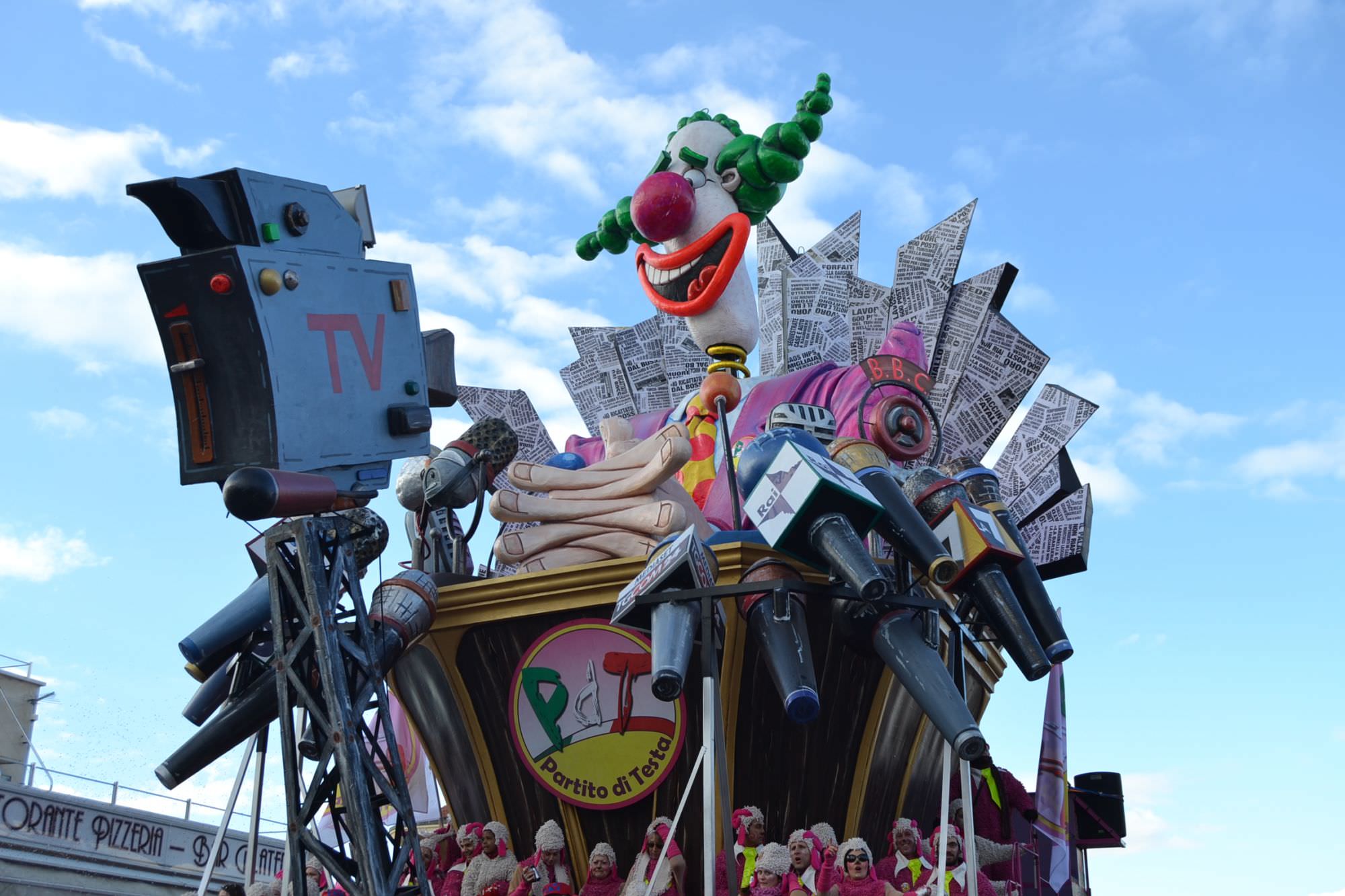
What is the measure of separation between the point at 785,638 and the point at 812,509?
0.91 metres

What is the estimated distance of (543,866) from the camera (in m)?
11.6

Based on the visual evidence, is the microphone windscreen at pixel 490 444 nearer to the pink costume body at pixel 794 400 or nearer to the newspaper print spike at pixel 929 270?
the pink costume body at pixel 794 400

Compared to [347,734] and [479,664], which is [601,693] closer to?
[479,664]

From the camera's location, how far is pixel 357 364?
436 inches

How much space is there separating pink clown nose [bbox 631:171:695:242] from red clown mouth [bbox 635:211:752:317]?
0.27 meters

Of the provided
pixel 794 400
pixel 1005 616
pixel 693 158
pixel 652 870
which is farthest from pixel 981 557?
pixel 693 158

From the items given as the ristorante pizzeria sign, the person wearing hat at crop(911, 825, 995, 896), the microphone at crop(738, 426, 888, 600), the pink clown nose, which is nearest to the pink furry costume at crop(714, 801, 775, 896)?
the person wearing hat at crop(911, 825, 995, 896)

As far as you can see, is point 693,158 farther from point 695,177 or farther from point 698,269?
point 698,269

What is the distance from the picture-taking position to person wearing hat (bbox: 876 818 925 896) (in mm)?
10891

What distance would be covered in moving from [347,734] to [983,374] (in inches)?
343

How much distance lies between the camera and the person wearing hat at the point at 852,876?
10.5m

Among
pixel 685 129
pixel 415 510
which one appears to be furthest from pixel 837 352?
pixel 415 510

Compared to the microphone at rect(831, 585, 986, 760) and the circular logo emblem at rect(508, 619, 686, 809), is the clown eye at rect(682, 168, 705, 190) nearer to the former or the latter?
the circular logo emblem at rect(508, 619, 686, 809)

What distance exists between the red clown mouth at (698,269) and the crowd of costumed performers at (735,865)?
5018mm
